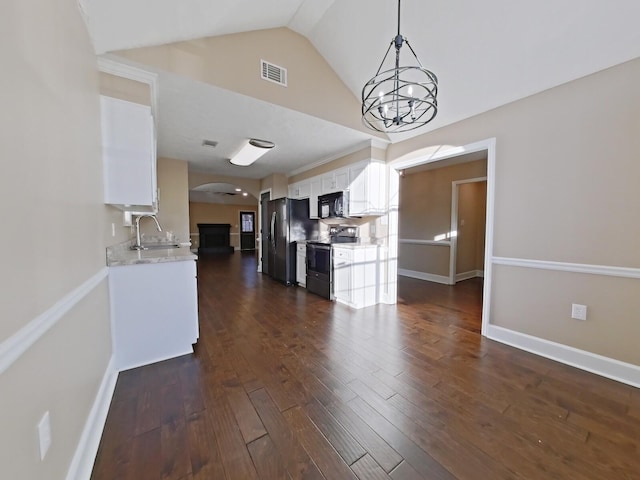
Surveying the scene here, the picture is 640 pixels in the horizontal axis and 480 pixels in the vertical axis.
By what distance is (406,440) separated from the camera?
1.40 metres

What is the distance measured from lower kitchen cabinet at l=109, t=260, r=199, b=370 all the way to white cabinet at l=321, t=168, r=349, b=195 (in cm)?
277

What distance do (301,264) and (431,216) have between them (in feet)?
10.1

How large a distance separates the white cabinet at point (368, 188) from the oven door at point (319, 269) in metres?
0.82

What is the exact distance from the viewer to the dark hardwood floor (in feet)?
4.13

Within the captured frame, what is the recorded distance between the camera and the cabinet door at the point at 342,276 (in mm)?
3727

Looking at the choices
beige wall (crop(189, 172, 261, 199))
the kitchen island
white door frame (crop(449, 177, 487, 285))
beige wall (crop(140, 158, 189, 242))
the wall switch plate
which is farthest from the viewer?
beige wall (crop(189, 172, 261, 199))

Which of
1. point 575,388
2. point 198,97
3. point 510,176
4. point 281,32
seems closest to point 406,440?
point 575,388

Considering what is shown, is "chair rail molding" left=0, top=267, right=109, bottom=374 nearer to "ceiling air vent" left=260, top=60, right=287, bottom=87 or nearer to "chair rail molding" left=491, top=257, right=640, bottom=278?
"ceiling air vent" left=260, top=60, right=287, bottom=87

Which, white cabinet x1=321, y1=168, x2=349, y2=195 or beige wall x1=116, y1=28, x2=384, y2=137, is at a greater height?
beige wall x1=116, y1=28, x2=384, y2=137

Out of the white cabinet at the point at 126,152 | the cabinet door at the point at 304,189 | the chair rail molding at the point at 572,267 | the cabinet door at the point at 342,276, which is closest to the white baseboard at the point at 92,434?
the white cabinet at the point at 126,152

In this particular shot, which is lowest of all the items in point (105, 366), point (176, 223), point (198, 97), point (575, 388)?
point (575, 388)

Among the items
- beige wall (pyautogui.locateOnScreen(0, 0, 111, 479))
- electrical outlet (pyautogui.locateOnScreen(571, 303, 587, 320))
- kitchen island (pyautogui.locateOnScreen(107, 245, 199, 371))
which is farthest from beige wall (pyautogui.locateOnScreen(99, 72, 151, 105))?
electrical outlet (pyautogui.locateOnScreen(571, 303, 587, 320))

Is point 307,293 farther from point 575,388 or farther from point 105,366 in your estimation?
point 575,388

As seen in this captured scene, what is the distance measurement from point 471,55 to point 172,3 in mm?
2550
